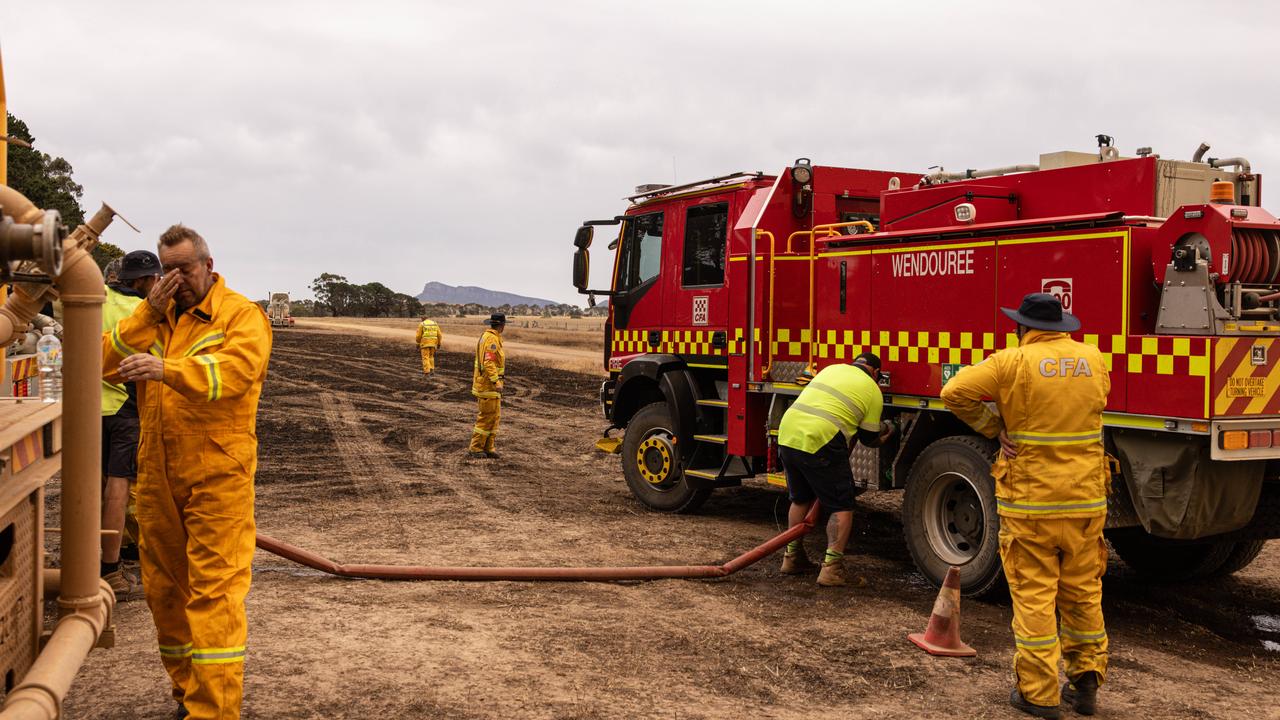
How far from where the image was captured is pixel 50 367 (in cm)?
565

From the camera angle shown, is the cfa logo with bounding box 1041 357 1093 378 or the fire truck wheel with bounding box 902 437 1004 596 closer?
the cfa logo with bounding box 1041 357 1093 378

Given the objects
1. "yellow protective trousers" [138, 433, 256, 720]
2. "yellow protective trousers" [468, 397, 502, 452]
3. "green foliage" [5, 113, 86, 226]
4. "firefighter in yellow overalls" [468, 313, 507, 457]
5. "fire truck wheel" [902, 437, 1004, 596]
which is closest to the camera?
"yellow protective trousers" [138, 433, 256, 720]

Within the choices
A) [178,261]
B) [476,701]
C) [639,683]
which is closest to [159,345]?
[178,261]

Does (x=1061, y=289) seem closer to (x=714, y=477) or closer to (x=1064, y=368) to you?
(x=1064, y=368)

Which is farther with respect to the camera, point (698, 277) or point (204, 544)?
point (698, 277)

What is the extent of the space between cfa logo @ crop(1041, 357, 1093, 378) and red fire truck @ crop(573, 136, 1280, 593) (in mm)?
1075

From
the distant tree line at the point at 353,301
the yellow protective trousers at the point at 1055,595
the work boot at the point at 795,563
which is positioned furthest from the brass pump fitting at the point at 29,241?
the distant tree line at the point at 353,301

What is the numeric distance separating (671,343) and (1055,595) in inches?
211

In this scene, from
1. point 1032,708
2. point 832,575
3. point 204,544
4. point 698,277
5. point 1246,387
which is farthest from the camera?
point 698,277

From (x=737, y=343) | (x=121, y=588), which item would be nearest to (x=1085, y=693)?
(x=737, y=343)

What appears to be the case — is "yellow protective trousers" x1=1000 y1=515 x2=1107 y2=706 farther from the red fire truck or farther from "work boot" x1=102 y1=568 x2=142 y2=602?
"work boot" x1=102 y1=568 x2=142 y2=602

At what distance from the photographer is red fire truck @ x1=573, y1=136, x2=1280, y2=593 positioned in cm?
586

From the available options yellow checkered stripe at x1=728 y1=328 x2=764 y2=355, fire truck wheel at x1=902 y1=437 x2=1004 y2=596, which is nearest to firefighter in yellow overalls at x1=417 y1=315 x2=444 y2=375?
yellow checkered stripe at x1=728 y1=328 x2=764 y2=355

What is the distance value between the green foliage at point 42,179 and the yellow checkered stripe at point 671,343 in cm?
3102
